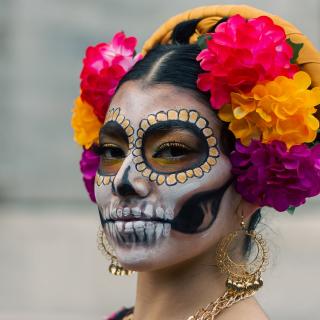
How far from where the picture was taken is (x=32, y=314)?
23.9ft

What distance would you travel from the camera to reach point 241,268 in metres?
2.93

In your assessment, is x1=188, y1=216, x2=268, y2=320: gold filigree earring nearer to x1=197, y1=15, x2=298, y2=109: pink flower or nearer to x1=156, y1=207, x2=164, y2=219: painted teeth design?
x1=156, y1=207, x2=164, y2=219: painted teeth design

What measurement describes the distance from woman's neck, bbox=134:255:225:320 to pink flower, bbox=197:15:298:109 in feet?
1.79

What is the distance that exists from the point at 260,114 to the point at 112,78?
0.71 meters

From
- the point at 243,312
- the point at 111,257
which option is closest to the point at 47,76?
the point at 111,257

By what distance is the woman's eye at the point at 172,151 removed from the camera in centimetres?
285

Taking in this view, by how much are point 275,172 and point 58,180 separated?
5.93m

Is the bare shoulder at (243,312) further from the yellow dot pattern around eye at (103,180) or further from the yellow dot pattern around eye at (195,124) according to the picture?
the yellow dot pattern around eye at (103,180)

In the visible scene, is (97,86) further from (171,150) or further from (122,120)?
(171,150)

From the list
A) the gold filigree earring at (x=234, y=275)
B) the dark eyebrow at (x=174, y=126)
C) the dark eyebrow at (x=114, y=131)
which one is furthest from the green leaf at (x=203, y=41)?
the gold filigree earring at (x=234, y=275)

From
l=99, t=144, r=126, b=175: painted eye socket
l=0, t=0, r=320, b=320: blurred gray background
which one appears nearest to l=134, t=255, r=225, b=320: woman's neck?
l=99, t=144, r=126, b=175: painted eye socket

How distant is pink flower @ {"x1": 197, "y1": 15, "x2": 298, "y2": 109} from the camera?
285 centimetres

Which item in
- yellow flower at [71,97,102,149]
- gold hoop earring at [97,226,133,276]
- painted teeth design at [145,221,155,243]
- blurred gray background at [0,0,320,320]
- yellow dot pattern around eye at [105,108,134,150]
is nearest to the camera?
painted teeth design at [145,221,155,243]

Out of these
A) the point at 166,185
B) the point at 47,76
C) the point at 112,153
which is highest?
the point at 47,76
